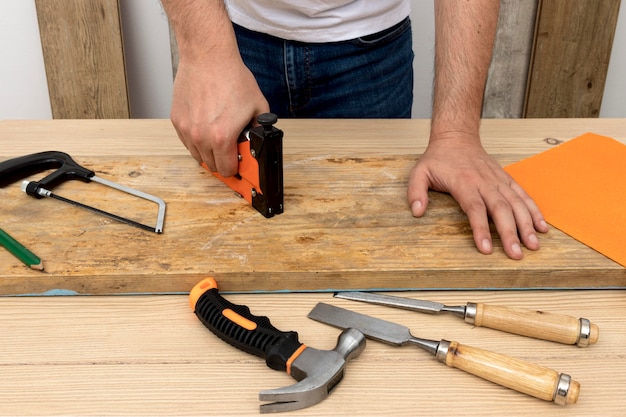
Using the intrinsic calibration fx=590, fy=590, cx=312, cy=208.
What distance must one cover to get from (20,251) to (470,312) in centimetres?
62

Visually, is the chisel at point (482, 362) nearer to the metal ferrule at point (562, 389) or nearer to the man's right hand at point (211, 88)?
the metal ferrule at point (562, 389)

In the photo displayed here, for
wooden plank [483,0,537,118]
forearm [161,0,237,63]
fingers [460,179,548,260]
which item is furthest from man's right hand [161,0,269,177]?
wooden plank [483,0,537,118]

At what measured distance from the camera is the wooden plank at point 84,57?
80.5 inches

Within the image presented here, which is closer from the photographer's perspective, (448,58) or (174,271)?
(174,271)

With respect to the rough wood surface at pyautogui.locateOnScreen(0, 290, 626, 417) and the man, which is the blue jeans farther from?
the rough wood surface at pyautogui.locateOnScreen(0, 290, 626, 417)

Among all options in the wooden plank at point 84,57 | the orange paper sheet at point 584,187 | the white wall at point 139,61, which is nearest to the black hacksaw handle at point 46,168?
the orange paper sheet at point 584,187

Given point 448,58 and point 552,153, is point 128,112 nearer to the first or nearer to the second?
point 448,58

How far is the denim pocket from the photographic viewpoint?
55.6 inches

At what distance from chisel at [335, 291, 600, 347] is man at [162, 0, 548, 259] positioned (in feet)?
0.50

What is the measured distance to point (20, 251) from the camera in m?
0.83

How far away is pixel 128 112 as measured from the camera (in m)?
2.20

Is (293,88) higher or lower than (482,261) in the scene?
higher

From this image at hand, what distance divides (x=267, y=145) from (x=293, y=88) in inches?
23.5

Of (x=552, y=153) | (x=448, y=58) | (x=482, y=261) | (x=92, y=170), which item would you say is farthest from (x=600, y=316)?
(x=92, y=170)
